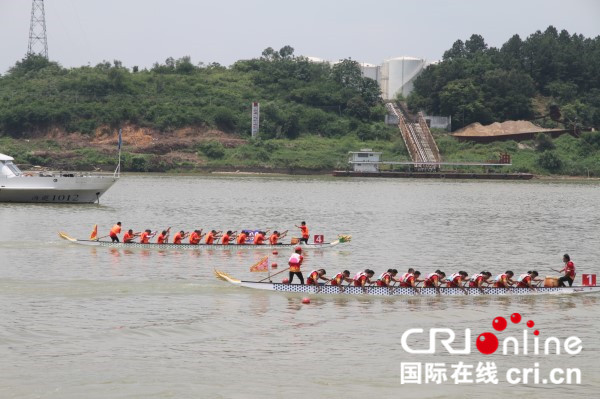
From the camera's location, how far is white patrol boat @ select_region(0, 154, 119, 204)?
69.6 m

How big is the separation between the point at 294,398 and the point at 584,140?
4602 inches

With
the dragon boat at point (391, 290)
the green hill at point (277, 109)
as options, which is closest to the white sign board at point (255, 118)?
the green hill at point (277, 109)

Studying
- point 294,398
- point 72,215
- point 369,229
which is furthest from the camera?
point 72,215

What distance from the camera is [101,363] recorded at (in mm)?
24828

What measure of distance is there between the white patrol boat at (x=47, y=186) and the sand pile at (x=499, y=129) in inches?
2904

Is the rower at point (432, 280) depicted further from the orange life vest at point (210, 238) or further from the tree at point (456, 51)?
the tree at point (456, 51)

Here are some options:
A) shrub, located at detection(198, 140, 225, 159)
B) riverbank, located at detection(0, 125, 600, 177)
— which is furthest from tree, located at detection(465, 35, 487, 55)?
Answer: shrub, located at detection(198, 140, 225, 159)

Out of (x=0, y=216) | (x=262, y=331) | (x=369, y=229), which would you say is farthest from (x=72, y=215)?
(x=262, y=331)

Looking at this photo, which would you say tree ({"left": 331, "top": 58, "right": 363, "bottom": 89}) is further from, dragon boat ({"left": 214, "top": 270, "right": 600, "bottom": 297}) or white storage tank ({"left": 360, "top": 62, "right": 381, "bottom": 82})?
dragon boat ({"left": 214, "top": 270, "right": 600, "bottom": 297})

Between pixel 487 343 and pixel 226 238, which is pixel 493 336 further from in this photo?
pixel 226 238

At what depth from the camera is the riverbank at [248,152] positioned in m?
120

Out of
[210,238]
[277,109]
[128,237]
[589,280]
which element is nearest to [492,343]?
[589,280]

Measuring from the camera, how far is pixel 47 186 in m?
70.2

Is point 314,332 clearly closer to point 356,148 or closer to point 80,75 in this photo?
point 356,148
